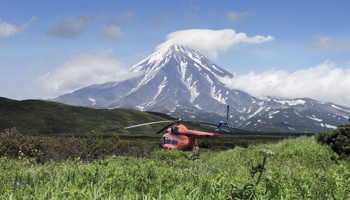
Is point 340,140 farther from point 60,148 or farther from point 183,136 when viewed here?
point 60,148

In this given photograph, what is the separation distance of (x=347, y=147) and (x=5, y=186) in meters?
17.3

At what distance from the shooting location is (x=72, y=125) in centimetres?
8044

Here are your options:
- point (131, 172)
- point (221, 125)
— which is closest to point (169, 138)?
point (221, 125)

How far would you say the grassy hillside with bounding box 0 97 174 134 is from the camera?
71500 mm

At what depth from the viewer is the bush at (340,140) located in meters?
14.8

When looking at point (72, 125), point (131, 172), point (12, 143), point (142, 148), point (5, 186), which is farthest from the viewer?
point (72, 125)

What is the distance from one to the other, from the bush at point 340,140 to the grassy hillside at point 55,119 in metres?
57.6

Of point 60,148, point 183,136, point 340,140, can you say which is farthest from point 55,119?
point 340,140

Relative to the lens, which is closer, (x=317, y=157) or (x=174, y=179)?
(x=174, y=179)

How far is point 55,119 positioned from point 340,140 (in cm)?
8309

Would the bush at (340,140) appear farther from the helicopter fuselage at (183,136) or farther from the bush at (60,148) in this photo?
the bush at (60,148)

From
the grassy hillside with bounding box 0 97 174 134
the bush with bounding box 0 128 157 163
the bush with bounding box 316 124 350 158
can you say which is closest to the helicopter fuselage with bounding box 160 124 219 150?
the bush with bounding box 0 128 157 163

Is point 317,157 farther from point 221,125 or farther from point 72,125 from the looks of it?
point 72,125

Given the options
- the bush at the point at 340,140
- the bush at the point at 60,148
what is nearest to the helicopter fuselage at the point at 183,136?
the bush at the point at 60,148
